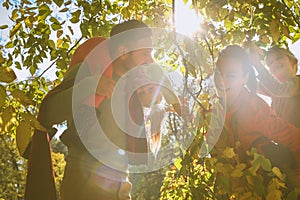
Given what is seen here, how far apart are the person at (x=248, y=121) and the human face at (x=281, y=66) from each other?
0.27 m

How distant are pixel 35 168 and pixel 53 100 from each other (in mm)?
237

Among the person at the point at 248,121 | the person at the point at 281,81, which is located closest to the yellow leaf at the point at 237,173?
the person at the point at 248,121

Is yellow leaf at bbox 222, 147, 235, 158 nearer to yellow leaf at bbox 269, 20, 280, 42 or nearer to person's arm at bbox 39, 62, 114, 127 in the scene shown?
person's arm at bbox 39, 62, 114, 127

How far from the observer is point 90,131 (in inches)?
59.1

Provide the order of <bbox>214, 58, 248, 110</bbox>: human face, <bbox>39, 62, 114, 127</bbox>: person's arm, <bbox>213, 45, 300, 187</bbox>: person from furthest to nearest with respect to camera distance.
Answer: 1. <bbox>214, 58, 248, 110</bbox>: human face
2. <bbox>213, 45, 300, 187</bbox>: person
3. <bbox>39, 62, 114, 127</bbox>: person's arm

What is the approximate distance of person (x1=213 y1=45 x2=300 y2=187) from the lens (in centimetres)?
186

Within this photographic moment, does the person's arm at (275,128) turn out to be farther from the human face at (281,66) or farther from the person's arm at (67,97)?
the person's arm at (67,97)

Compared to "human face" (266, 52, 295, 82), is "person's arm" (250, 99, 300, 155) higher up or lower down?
lower down

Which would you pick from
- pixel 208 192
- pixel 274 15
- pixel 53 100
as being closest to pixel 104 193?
pixel 53 100

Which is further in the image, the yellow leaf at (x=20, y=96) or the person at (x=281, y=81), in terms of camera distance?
→ the person at (x=281, y=81)

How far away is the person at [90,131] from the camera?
4.61 ft

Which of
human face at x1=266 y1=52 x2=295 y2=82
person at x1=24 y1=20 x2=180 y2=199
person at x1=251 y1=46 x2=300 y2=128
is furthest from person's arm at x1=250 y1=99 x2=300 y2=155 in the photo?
person at x1=24 y1=20 x2=180 y2=199

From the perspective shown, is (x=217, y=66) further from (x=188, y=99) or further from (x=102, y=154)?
(x=102, y=154)

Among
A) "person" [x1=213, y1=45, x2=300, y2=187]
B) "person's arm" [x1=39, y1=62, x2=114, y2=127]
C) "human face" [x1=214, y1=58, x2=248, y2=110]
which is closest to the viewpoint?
"person's arm" [x1=39, y1=62, x2=114, y2=127]
